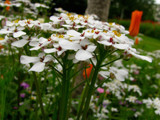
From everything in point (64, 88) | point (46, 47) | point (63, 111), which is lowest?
point (63, 111)

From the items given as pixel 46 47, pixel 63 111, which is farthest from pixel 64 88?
pixel 46 47

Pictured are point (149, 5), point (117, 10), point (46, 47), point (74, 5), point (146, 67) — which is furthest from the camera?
point (149, 5)

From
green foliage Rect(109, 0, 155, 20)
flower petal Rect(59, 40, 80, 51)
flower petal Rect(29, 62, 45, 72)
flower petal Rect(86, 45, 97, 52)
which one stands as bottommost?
green foliage Rect(109, 0, 155, 20)

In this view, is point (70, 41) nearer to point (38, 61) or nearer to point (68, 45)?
point (68, 45)

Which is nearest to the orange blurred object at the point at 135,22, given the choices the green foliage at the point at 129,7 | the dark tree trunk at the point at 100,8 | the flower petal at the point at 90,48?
the dark tree trunk at the point at 100,8

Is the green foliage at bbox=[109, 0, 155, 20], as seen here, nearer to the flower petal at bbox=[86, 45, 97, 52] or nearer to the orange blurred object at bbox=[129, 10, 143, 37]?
the orange blurred object at bbox=[129, 10, 143, 37]

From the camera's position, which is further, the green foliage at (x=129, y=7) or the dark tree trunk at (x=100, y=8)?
the green foliage at (x=129, y=7)

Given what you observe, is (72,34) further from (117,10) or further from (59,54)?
(117,10)

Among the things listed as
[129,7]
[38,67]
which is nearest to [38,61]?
[38,67]

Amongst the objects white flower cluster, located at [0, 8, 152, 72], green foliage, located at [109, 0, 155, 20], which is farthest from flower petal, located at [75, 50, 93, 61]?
green foliage, located at [109, 0, 155, 20]

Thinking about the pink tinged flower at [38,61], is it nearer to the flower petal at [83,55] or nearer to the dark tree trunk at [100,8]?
the flower petal at [83,55]

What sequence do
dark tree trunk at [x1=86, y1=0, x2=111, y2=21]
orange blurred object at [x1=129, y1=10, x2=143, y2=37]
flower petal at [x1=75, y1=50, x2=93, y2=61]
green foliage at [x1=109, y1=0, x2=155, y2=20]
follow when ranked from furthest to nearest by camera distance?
1. green foliage at [x1=109, y1=0, x2=155, y2=20]
2. dark tree trunk at [x1=86, y1=0, x2=111, y2=21]
3. orange blurred object at [x1=129, y1=10, x2=143, y2=37]
4. flower petal at [x1=75, y1=50, x2=93, y2=61]
